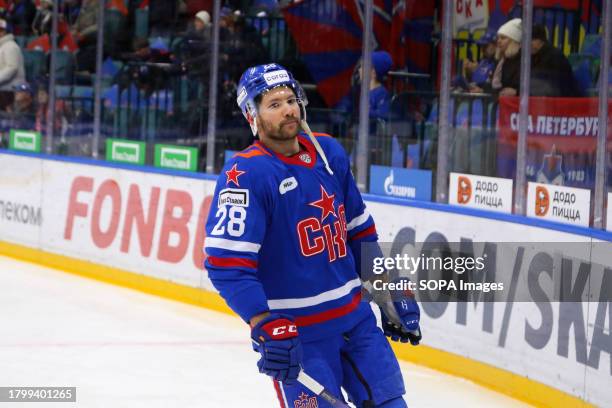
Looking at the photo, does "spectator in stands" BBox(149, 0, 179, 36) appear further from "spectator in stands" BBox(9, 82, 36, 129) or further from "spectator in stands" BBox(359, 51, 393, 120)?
"spectator in stands" BBox(359, 51, 393, 120)

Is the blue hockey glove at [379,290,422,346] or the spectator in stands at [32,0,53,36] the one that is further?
the spectator in stands at [32,0,53,36]

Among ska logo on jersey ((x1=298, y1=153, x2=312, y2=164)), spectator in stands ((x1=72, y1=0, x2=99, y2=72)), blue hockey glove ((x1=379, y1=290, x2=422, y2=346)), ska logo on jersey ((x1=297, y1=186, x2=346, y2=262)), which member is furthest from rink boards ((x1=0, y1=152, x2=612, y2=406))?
ska logo on jersey ((x1=298, y1=153, x2=312, y2=164))

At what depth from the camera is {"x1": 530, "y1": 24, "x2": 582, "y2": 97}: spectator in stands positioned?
5.14 metres

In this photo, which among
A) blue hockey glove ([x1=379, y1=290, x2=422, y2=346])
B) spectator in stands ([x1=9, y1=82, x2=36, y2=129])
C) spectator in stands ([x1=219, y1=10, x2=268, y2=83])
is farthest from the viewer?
spectator in stands ([x1=9, y1=82, x2=36, y2=129])

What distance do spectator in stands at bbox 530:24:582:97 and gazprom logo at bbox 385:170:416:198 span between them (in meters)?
0.93

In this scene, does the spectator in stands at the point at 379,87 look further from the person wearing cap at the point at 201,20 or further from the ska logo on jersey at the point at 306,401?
the ska logo on jersey at the point at 306,401

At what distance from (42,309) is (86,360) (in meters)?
1.33

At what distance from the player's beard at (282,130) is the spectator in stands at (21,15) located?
19.3ft

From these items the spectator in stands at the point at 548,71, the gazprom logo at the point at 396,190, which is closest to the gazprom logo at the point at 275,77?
the spectator in stands at the point at 548,71

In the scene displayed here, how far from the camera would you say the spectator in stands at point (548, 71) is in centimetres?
514

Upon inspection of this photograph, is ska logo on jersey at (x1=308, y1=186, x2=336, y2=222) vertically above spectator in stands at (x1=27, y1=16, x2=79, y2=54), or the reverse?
spectator in stands at (x1=27, y1=16, x2=79, y2=54)

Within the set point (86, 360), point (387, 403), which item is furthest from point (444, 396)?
point (387, 403)

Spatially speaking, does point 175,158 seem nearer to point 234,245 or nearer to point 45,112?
point 45,112

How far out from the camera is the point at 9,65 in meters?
8.84
